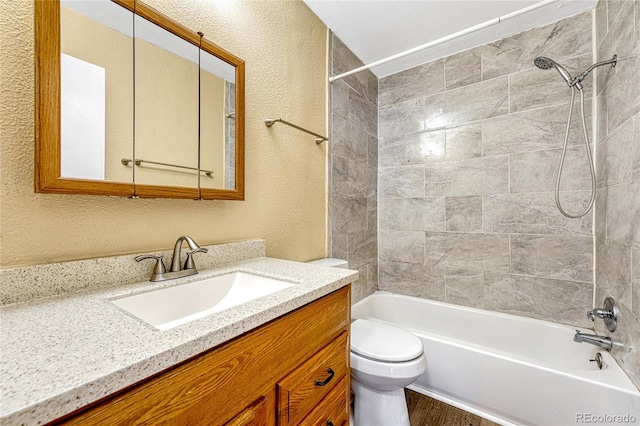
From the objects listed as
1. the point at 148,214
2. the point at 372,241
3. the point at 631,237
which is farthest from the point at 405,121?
the point at 148,214

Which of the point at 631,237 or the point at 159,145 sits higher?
the point at 159,145

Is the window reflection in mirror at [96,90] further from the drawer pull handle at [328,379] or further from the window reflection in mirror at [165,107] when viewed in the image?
the drawer pull handle at [328,379]

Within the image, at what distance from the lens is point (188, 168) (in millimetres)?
1107

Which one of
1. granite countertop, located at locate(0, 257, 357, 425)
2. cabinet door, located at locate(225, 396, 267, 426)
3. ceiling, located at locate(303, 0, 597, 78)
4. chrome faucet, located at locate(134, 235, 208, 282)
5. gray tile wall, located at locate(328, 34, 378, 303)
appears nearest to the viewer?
granite countertop, located at locate(0, 257, 357, 425)

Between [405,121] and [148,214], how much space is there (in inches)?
84.6

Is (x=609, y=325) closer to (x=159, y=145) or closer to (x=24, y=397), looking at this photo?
(x=24, y=397)

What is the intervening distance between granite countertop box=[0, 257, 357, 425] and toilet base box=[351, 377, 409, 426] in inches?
37.3

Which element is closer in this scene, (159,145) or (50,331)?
(50,331)

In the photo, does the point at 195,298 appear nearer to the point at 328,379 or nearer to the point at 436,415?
the point at 328,379

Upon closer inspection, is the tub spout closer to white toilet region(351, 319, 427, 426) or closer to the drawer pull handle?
white toilet region(351, 319, 427, 426)

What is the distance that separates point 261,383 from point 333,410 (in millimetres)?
449

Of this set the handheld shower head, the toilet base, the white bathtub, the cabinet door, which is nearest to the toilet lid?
the toilet base

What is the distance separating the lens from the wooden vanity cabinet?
46cm

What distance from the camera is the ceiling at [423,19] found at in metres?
1.70
